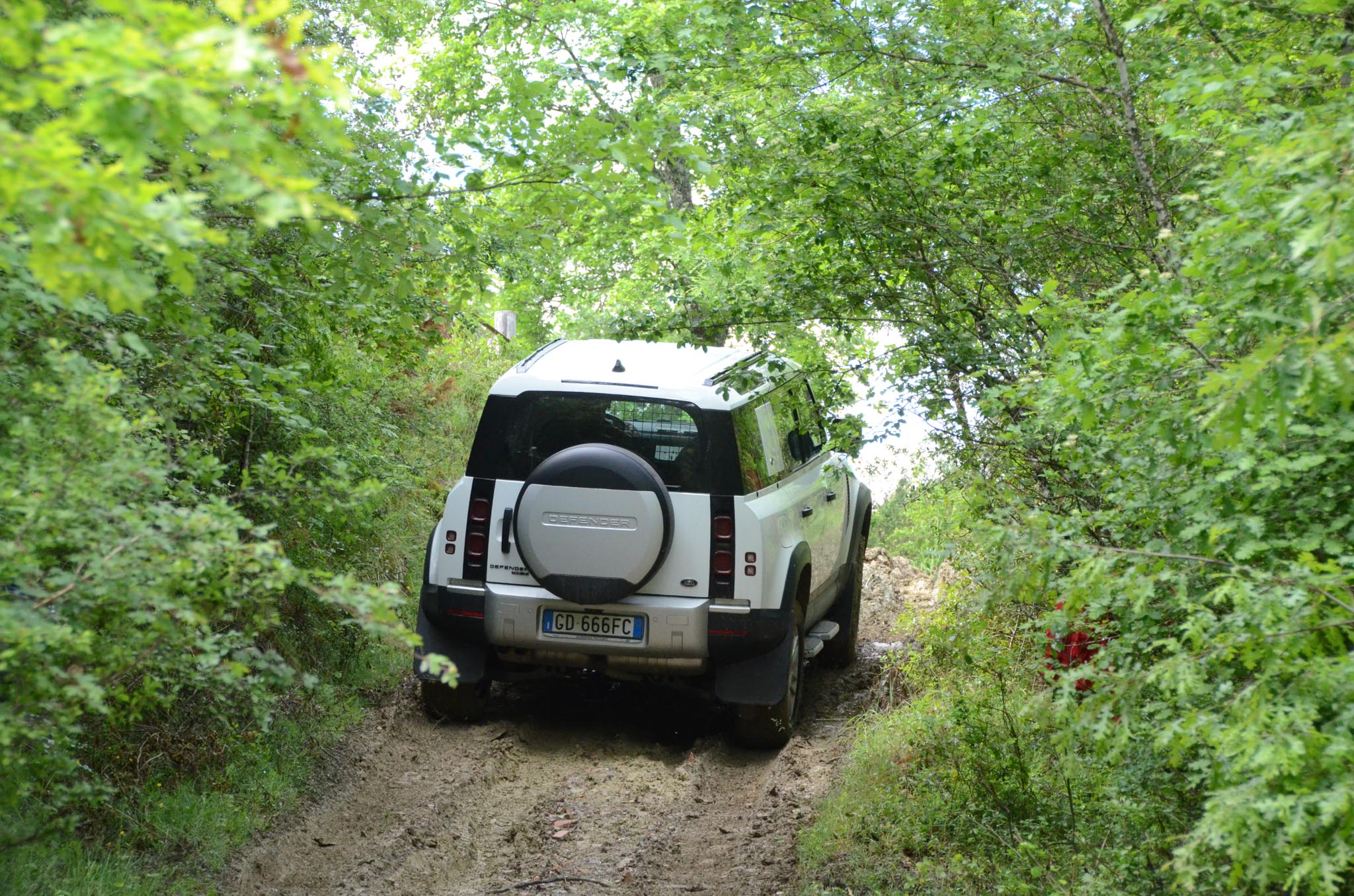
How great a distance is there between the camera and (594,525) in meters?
6.55

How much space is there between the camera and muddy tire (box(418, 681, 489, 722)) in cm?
735

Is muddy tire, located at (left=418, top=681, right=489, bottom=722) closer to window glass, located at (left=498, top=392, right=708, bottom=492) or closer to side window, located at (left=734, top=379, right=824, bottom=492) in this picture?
window glass, located at (left=498, top=392, right=708, bottom=492)

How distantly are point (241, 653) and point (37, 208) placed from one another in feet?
5.31

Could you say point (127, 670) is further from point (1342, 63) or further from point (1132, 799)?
point (1342, 63)

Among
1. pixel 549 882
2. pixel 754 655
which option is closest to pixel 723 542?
pixel 754 655

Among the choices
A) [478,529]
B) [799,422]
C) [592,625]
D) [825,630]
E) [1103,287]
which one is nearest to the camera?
[1103,287]

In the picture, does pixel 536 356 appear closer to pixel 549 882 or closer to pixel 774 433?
pixel 774 433

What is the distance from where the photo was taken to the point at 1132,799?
14.7 feet

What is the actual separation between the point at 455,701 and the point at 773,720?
1977 mm

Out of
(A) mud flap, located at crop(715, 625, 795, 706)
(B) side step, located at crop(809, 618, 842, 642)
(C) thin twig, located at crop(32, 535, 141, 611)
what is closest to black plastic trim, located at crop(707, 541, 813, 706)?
(A) mud flap, located at crop(715, 625, 795, 706)

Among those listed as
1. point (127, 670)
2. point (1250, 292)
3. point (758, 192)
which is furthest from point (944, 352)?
point (127, 670)

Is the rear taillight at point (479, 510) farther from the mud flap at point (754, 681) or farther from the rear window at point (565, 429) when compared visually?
the mud flap at point (754, 681)

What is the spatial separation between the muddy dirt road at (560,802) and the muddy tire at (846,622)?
2.48 feet

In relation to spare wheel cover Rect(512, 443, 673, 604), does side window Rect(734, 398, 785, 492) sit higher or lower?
higher
